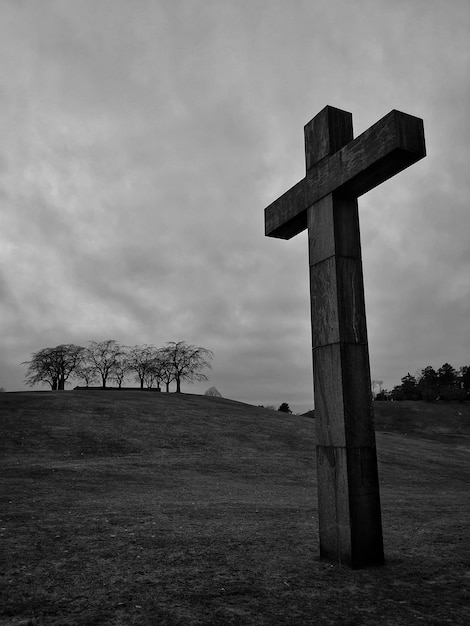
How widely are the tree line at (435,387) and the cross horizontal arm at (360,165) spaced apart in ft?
274

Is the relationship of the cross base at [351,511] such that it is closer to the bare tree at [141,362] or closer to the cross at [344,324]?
the cross at [344,324]

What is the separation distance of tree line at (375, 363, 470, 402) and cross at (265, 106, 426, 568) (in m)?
84.1

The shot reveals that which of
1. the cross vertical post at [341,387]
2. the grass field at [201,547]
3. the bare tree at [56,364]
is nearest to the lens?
the grass field at [201,547]

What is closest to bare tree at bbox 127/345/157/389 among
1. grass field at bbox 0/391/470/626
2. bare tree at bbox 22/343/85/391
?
bare tree at bbox 22/343/85/391

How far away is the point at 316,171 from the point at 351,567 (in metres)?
5.54

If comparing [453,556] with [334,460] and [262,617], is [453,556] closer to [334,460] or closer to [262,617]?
[334,460]

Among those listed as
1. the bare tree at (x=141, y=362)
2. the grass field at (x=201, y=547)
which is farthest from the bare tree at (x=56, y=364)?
the grass field at (x=201, y=547)

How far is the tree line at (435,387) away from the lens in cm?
8454

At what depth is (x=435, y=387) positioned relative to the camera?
89188 millimetres

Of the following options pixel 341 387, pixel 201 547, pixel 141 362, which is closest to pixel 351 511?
pixel 341 387

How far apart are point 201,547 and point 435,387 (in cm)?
9101

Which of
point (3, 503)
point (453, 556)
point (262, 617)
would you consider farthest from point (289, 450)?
point (262, 617)

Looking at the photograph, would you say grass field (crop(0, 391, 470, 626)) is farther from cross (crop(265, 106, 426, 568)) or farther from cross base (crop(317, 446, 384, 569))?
cross (crop(265, 106, 426, 568))

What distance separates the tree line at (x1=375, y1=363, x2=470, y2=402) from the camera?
3328 inches
